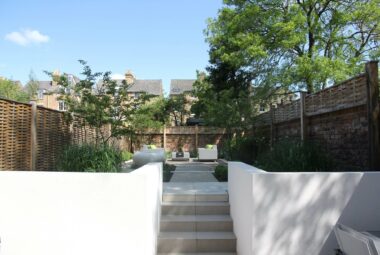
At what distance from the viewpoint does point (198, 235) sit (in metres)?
5.35

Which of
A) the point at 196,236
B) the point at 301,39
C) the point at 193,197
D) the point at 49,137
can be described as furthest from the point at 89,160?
the point at 301,39

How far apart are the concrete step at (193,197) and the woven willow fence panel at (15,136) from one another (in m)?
3.24

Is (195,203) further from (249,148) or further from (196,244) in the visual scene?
Answer: (249,148)

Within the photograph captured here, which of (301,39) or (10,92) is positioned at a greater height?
(10,92)

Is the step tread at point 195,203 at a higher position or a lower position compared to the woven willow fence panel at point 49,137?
lower

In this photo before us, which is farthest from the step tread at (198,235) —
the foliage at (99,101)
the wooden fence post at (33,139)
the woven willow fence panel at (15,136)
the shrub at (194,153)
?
the shrub at (194,153)

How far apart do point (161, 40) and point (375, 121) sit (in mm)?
9022

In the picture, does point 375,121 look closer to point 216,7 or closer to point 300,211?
point 300,211

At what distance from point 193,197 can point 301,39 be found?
411 inches

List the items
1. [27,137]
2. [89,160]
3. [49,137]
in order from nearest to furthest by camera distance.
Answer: [89,160] → [27,137] → [49,137]

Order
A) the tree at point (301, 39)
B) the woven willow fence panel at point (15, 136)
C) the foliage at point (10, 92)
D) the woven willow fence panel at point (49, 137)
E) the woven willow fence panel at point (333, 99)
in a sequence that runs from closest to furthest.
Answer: the woven willow fence panel at point (333, 99) → the woven willow fence panel at point (15, 136) → the woven willow fence panel at point (49, 137) → the tree at point (301, 39) → the foliage at point (10, 92)

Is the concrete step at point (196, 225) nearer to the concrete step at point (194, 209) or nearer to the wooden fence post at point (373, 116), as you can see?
the concrete step at point (194, 209)

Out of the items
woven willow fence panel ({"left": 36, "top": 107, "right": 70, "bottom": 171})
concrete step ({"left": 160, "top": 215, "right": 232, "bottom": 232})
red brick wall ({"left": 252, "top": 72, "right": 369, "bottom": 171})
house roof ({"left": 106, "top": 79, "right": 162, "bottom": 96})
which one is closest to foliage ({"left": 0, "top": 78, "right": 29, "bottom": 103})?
house roof ({"left": 106, "top": 79, "right": 162, "bottom": 96})

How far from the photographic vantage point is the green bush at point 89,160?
20.1ft
